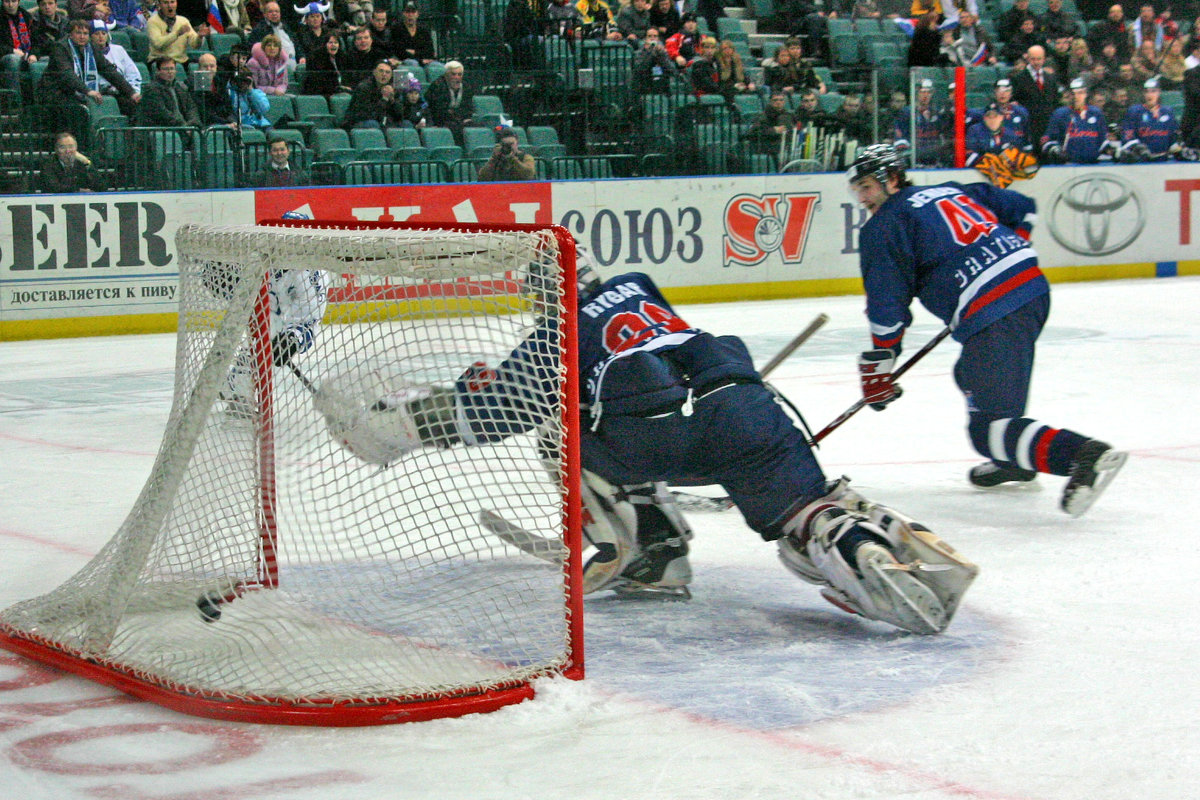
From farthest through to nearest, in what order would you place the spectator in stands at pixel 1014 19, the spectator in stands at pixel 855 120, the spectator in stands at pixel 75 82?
1. the spectator in stands at pixel 1014 19
2. the spectator in stands at pixel 855 120
3. the spectator in stands at pixel 75 82

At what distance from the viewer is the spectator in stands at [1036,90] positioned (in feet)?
39.4

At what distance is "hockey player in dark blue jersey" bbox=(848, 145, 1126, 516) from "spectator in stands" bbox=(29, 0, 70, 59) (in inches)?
274

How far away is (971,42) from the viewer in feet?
42.4

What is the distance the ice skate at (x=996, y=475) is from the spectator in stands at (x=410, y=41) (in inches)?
291

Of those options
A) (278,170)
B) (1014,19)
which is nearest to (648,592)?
(278,170)

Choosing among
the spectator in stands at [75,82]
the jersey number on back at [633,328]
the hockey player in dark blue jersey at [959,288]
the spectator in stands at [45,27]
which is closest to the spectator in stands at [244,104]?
the spectator in stands at [75,82]

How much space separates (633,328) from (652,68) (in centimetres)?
877

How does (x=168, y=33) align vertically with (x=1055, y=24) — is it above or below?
below

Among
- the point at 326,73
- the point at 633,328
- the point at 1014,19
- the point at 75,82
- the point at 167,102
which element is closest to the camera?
the point at 633,328

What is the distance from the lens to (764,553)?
142 inches

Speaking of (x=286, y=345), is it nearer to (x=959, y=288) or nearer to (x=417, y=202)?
(x=959, y=288)

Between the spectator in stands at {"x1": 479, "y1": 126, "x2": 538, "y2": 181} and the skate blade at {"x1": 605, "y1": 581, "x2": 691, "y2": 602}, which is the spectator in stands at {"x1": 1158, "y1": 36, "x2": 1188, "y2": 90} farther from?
the skate blade at {"x1": 605, "y1": 581, "x2": 691, "y2": 602}

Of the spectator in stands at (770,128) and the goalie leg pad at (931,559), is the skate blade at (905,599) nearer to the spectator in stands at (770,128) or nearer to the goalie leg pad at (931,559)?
the goalie leg pad at (931,559)

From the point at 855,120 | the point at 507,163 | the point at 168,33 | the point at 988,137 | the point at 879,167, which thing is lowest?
the point at 879,167
